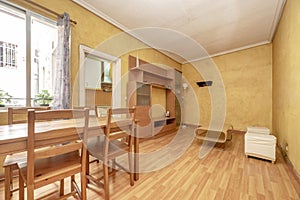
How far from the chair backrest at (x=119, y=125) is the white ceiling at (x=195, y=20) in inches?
83.9

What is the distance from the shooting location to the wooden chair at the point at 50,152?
91 cm

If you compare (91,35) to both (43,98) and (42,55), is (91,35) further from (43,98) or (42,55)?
(43,98)

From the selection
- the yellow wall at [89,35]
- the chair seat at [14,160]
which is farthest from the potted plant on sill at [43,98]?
the chair seat at [14,160]

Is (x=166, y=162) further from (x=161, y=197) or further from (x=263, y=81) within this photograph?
(x=263, y=81)

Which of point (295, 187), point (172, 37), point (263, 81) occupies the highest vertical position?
point (172, 37)

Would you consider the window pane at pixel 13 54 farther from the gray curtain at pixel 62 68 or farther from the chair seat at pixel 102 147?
the chair seat at pixel 102 147

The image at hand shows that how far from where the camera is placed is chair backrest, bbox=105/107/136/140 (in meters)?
1.37

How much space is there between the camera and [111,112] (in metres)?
1.35

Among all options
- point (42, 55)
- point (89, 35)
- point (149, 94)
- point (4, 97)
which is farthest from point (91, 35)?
point (149, 94)

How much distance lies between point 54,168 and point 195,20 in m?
3.47

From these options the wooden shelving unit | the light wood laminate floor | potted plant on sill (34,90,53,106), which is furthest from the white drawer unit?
potted plant on sill (34,90,53,106)

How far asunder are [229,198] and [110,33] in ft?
11.3

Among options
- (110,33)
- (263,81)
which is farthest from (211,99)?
(110,33)

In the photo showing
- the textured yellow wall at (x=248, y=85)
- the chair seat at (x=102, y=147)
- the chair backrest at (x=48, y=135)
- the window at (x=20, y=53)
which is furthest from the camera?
the textured yellow wall at (x=248, y=85)
